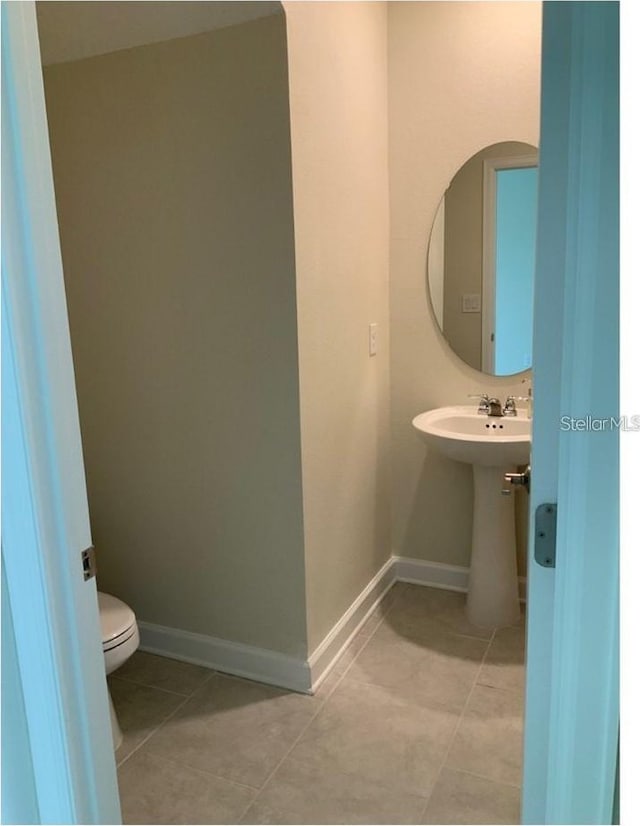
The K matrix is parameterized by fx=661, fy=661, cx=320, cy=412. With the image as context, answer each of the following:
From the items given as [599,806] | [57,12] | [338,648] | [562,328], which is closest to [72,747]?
[599,806]

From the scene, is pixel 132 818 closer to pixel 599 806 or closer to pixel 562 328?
pixel 599 806

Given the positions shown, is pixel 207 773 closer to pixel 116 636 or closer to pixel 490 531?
pixel 116 636

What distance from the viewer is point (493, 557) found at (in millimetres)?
2668

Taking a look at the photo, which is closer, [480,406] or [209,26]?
[209,26]

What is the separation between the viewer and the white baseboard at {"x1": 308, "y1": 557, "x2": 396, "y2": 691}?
7.73 ft

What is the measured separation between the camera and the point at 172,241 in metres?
2.22

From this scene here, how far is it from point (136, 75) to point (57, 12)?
0.32 metres

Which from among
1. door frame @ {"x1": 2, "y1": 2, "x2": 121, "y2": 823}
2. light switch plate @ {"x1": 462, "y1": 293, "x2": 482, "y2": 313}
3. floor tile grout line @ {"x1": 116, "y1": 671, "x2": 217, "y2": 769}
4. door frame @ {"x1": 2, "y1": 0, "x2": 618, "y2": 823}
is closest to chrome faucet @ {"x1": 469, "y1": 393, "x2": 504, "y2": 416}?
light switch plate @ {"x1": 462, "y1": 293, "x2": 482, "y2": 313}

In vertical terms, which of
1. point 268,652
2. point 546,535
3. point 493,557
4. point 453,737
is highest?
point 546,535

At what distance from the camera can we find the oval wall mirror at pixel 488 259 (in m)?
2.63

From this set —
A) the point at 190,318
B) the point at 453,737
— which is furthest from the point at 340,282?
the point at 453,737

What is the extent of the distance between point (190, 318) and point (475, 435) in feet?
3.86

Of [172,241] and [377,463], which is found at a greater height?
[172,241]

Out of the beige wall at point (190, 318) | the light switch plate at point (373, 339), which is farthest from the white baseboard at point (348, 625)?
the light switch plate at point (373, 339)
